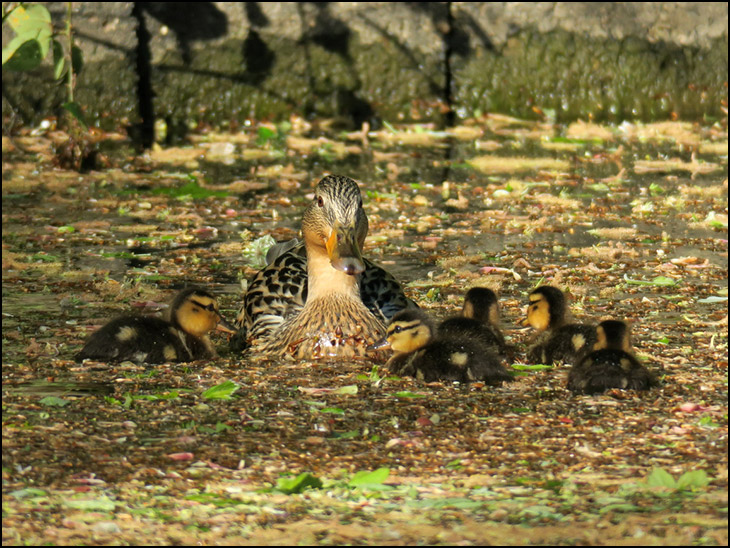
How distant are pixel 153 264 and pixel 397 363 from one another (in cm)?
247

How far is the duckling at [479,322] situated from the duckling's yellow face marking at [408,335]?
0.39ft

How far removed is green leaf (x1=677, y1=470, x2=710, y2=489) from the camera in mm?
4008

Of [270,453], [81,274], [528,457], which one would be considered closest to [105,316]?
[81,274]

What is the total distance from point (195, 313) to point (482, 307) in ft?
4.44

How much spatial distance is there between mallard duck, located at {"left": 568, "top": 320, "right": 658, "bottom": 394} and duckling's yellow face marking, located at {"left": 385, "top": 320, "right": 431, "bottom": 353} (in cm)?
67

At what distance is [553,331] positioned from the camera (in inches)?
223

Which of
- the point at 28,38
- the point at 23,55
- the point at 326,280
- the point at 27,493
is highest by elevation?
the point at 28,38

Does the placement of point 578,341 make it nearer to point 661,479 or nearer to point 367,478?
point 661,479

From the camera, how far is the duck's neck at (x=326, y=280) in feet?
19.0

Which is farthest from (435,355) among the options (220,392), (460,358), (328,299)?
(220,392)

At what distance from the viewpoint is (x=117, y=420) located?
468 centimetres

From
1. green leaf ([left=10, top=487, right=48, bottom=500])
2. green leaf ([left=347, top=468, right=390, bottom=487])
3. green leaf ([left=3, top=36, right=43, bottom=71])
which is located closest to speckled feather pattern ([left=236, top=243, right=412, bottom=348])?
green leaf ([left=347, top=468, right=390, bottom=487])

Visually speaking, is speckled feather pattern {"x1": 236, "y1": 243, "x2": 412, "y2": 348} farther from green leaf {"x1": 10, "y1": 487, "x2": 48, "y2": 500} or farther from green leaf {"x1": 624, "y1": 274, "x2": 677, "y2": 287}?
green leaf {"x1": 10, "y1": 487, "x2": 48, "y2": 500}

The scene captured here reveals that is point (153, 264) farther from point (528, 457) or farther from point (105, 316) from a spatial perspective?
point (528, 457)
